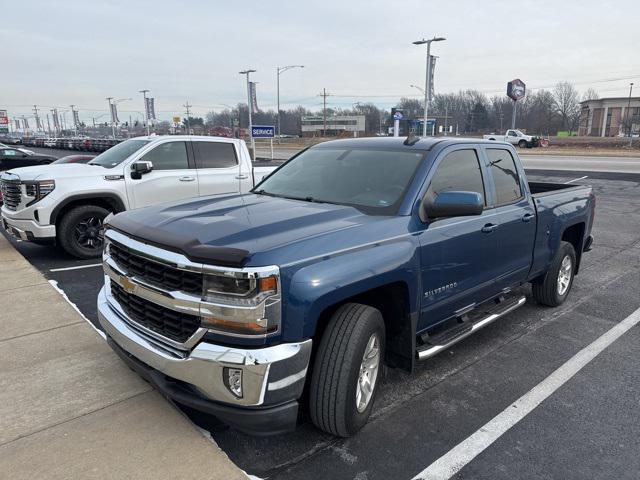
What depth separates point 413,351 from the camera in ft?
10.8

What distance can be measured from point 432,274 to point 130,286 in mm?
1975

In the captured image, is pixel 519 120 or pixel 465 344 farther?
pixel 519 120

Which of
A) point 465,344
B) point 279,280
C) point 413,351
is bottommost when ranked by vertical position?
point 465,344

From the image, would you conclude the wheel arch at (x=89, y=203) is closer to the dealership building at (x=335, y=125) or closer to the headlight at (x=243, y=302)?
the headlight at (x=243, y=302)

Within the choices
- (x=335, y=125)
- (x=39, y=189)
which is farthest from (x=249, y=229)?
(x=335, y=125)

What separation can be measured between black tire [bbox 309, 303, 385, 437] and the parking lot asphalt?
240mm

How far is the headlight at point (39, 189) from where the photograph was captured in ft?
22.4

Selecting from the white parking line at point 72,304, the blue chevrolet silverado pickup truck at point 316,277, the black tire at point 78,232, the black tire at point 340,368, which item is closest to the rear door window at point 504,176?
the blue chevrolet silverado pickup truck at point 316,277

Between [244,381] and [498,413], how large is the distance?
1933mm

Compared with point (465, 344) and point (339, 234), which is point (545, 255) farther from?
point (339, 234)

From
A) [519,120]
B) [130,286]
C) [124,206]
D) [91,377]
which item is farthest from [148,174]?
[519,120]

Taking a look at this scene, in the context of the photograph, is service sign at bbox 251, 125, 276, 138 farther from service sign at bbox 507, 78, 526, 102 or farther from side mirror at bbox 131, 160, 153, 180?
service sign at bbox 507, 78, 526, 102

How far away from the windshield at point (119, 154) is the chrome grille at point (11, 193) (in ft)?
3.80

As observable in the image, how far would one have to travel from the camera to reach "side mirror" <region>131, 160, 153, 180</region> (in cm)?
713
